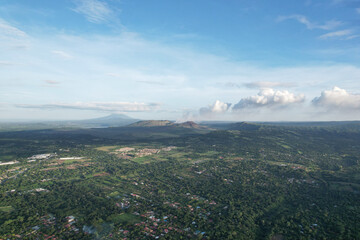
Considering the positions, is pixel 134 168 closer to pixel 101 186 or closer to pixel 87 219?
pixel 101 186

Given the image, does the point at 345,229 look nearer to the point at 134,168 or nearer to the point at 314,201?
the point at 314,201

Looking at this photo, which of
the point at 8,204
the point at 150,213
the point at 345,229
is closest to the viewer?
the point at 345,229

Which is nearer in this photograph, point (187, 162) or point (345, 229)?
point (345, 229)

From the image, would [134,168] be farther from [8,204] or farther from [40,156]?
[40,156]

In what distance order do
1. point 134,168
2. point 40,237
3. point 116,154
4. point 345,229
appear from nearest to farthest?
point 40,237
point 345,229
point 134,168
point 116,154

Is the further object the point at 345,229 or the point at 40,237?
the point at 345,229

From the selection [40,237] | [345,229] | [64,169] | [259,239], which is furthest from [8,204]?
[345,229]

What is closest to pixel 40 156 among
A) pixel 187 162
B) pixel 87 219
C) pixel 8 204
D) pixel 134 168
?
pixel 134 168

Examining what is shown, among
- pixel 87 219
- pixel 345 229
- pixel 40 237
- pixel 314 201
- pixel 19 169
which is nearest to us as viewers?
pixel 40 237

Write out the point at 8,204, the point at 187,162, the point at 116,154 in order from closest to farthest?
1. the point at 8,204
2. the point at 187,162
3. the point at 116,154
